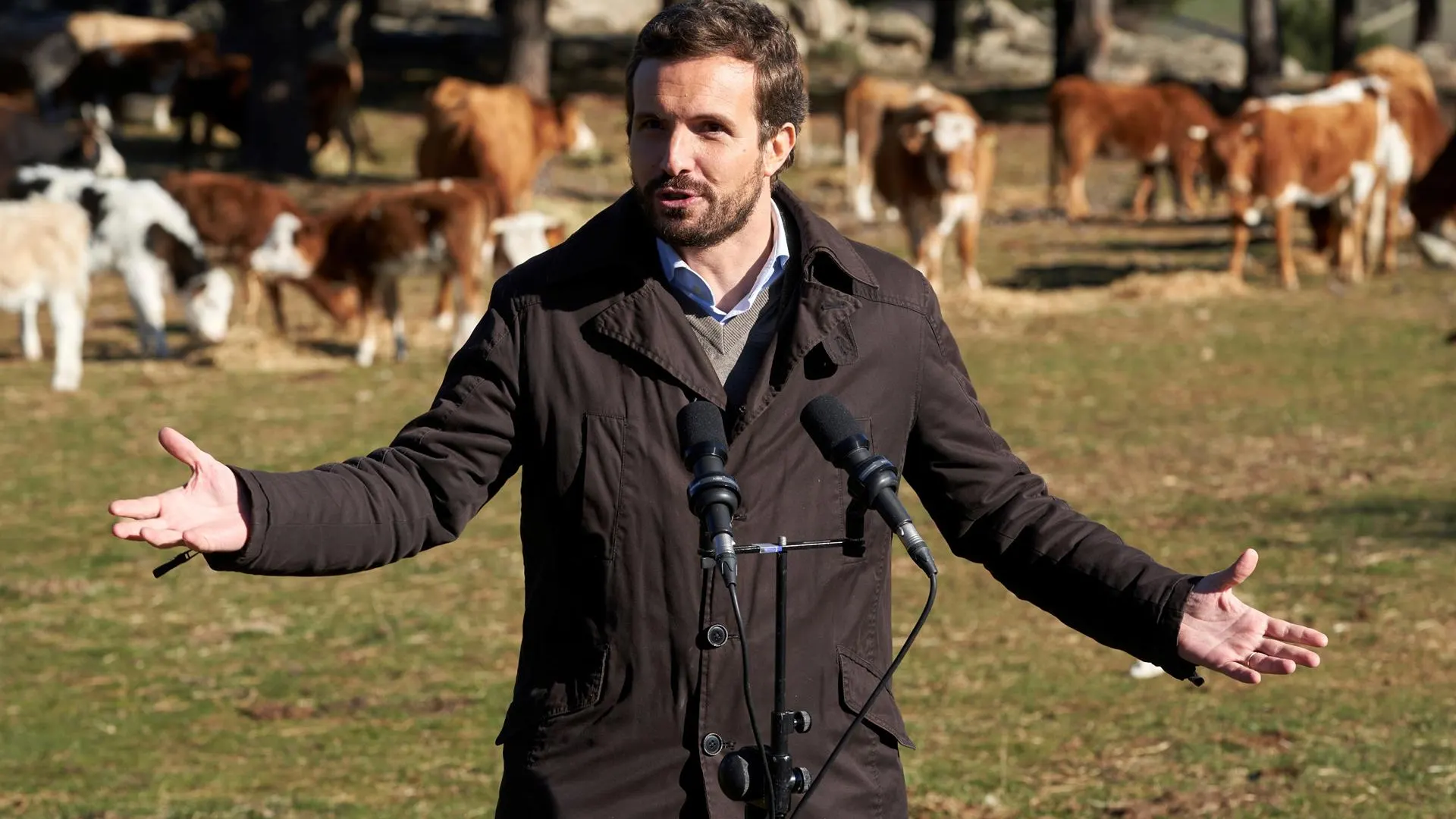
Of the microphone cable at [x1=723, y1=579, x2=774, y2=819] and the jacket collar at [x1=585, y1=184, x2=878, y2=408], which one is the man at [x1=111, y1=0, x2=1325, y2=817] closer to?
the jacket collar at [x1=585, y1=184, x2=878, y2=408]

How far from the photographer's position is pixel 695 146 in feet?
10.2

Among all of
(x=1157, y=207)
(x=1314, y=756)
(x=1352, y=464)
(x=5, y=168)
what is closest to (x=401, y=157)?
(x=5, y=168)

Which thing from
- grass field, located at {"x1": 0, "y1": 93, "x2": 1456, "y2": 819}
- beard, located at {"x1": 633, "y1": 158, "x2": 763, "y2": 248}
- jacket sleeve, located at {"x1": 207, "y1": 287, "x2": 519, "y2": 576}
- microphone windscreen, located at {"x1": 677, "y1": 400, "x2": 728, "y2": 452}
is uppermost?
beard, located at {"x1": 633, "y1": 158, "x2": 763, "y2": 248}

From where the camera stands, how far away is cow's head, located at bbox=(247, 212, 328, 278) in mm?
15047

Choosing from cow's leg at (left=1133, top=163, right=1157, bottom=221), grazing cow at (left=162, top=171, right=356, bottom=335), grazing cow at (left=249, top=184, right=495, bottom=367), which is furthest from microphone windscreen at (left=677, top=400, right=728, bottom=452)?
cow's leg at (left=1133, top=163, right=1157, bottom=221)

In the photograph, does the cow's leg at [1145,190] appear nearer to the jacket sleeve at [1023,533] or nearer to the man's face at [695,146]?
the jacket sleeve at [1023,533]

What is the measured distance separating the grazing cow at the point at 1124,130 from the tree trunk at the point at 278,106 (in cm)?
944

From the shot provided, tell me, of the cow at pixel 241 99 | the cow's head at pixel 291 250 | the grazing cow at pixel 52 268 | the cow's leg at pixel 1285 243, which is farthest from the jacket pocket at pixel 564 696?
the cow at pixel 241 99

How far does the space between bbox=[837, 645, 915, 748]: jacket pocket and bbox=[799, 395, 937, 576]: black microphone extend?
0.37m

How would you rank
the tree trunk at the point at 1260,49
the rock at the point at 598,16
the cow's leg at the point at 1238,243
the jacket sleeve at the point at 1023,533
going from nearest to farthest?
the jacket sleeve at the point at 1023,533, the cow's leg at the point at 1238,243, the tree trunk at the point at 1260,49, the rock at the point at 598,16

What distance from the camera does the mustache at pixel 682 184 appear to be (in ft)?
10.1

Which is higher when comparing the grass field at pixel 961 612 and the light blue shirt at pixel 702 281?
the light blue shirt at pixel 702 281

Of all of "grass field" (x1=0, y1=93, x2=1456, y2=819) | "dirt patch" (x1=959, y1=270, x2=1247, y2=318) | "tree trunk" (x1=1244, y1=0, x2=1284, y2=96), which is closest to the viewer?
"grass field" (x1=0, y1=93, x2=1456, y2=819)

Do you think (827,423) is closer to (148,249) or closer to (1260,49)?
(148,249)
